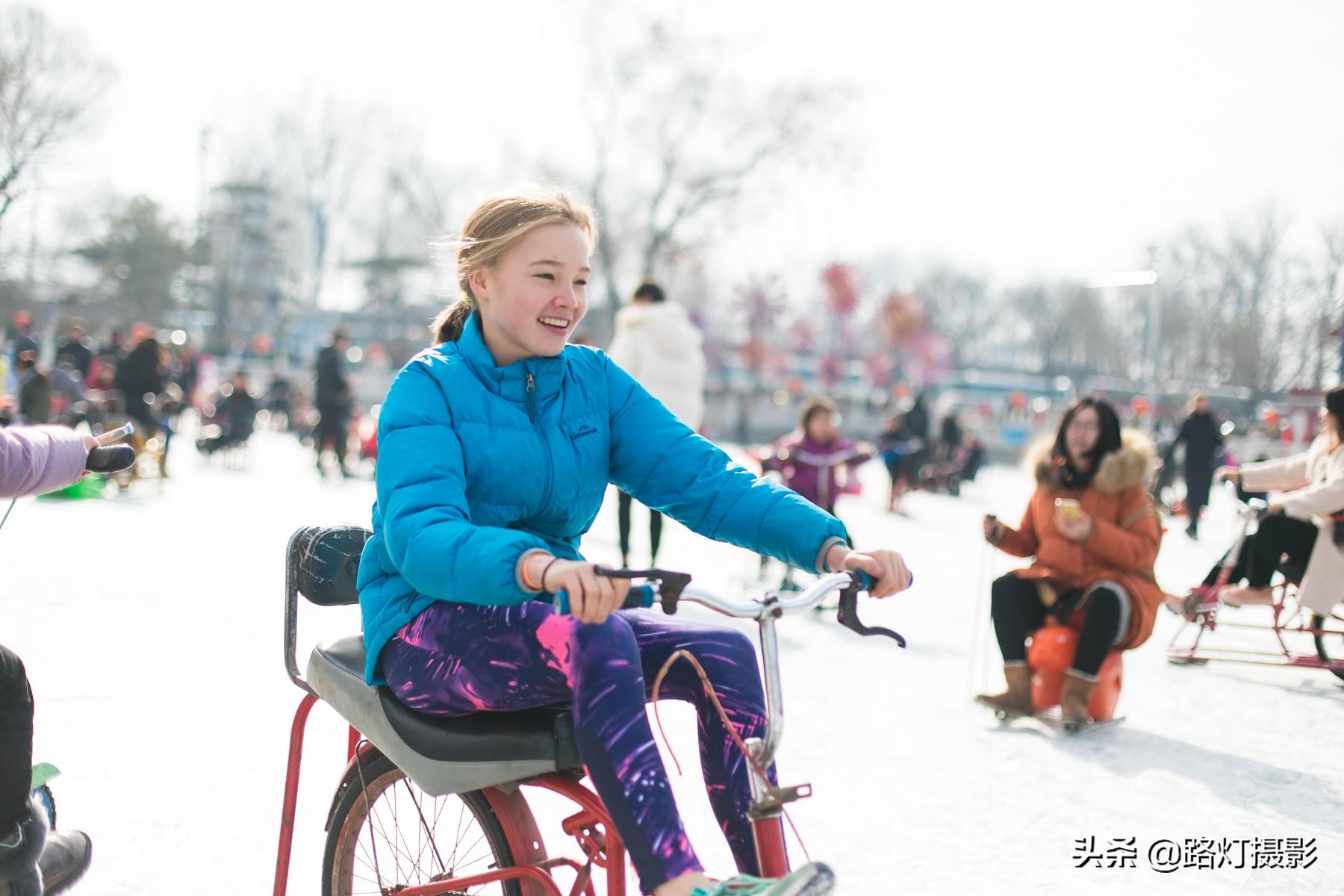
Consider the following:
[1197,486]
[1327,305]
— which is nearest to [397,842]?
[1197,486]

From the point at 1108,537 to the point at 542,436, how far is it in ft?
10.8

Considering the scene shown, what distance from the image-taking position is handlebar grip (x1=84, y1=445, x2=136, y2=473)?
262 centimetres

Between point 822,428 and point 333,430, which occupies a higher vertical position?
point 822,428

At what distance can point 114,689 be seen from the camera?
173 inches

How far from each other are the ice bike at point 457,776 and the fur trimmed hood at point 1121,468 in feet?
10.5

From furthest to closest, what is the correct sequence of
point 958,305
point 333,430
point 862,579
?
point 958,305 → point 333,430 → point 862,579

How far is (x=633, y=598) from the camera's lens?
65.1 inches

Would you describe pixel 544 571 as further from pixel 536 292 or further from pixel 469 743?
pixel 536 292

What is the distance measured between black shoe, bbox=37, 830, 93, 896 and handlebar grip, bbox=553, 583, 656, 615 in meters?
1.50

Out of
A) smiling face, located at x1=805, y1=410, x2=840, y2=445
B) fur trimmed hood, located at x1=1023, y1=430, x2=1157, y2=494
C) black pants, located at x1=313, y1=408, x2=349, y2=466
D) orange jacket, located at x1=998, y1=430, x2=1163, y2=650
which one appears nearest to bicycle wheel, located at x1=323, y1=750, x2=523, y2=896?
Answer: orange jacket, located at x1=998, y1=430, x2=1163, y2=650

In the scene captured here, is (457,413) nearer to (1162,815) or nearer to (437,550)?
(437,550)

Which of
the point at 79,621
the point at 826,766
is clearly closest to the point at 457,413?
the point at 826,766

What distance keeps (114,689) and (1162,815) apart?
376 cm

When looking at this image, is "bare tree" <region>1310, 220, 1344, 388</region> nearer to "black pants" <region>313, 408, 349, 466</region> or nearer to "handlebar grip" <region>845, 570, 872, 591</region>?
"black pants" <region>313, 408, 349, 466</region>
